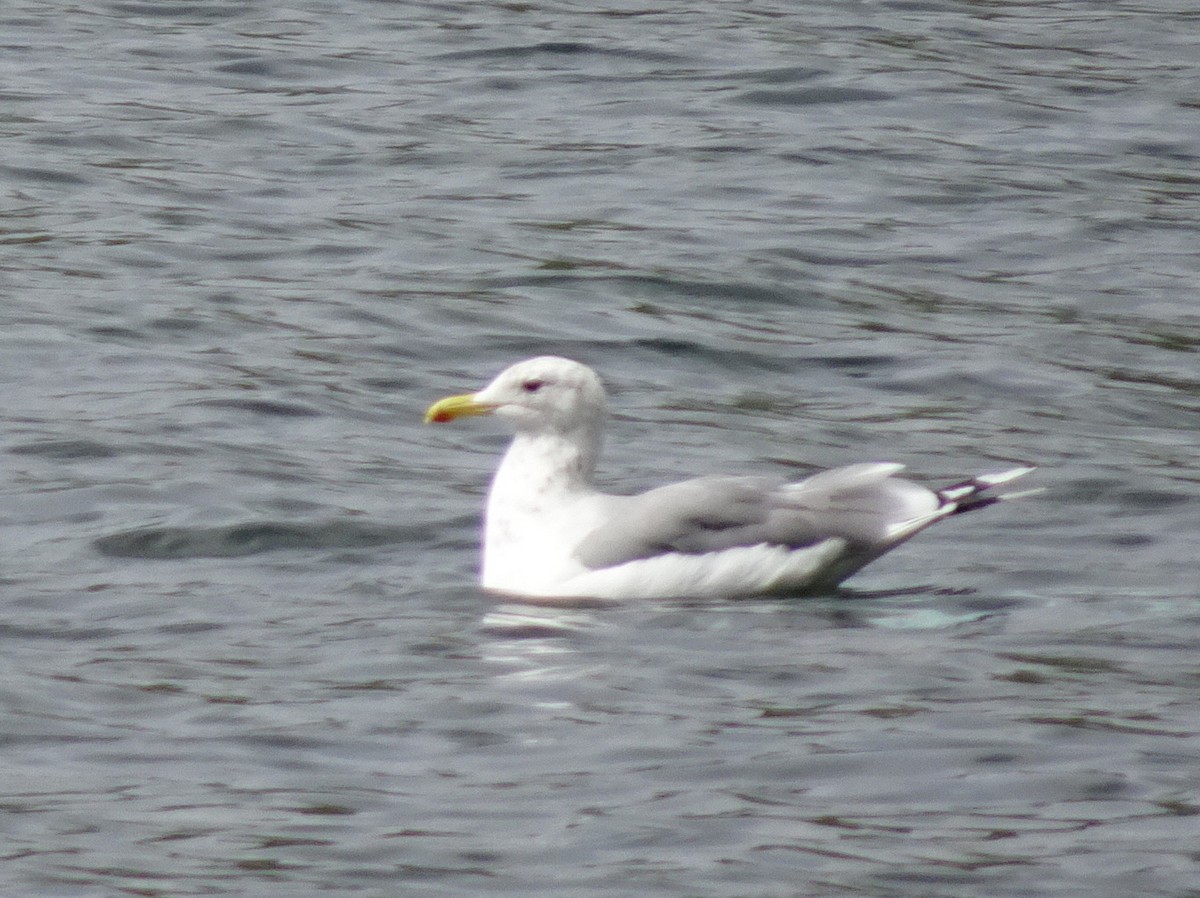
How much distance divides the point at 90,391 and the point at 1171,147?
7063mm

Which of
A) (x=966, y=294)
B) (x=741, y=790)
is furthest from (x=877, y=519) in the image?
(x=966, y=294)

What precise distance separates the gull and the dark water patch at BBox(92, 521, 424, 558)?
0.55 m

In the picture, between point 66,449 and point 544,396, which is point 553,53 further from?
point 544,396

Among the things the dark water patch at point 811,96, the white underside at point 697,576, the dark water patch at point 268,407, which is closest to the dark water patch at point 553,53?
the dark water patch at point 811,96

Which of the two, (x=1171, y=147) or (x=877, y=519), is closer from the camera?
(x=877, y=519)

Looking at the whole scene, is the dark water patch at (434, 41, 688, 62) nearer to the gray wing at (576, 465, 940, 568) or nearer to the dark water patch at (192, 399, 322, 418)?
the dark water patch at (192, 399, 322, 418)

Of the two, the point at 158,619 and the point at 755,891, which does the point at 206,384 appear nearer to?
the point at 158,619

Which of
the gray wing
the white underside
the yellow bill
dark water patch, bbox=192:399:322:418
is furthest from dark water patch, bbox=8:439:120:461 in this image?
the gray wing

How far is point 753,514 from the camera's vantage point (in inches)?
321

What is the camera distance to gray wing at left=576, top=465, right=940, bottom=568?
8.09 metres

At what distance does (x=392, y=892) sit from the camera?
5574mm

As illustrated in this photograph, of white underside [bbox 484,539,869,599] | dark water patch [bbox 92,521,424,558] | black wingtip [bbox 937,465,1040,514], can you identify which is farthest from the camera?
dark water patch [bbox 92,521,424,558]

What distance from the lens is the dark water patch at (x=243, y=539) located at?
868cm

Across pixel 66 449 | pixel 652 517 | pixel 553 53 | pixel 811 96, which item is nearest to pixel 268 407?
pixel 66 449
